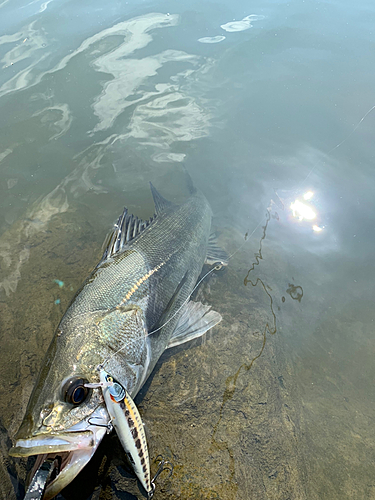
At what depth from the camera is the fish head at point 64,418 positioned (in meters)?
1.79

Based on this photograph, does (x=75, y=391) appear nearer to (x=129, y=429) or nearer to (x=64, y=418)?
(x=64, y=418)

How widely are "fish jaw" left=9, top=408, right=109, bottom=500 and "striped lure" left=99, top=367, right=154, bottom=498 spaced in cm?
15

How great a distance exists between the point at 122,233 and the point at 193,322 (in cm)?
127

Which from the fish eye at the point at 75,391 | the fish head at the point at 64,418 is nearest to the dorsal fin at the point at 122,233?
the fish head at the point at 64,418

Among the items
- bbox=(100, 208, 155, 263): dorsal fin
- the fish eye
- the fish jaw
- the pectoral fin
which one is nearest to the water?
the pectoral fin

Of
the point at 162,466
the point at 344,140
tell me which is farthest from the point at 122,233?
the point at 344,140

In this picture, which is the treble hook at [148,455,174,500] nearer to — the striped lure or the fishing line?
the striped lure

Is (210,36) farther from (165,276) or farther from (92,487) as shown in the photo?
(92,487)

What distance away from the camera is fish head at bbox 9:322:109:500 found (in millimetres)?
1785

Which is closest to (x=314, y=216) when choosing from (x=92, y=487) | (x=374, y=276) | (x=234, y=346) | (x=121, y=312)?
(x=374, y=276)

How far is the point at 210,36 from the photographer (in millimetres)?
8797

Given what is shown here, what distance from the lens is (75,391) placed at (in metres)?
2.02

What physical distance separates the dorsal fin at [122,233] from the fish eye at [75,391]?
52.5 inches

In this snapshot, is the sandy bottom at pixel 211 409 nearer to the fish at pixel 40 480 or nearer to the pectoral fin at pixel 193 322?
the pectoral fin at pixel 193 322
